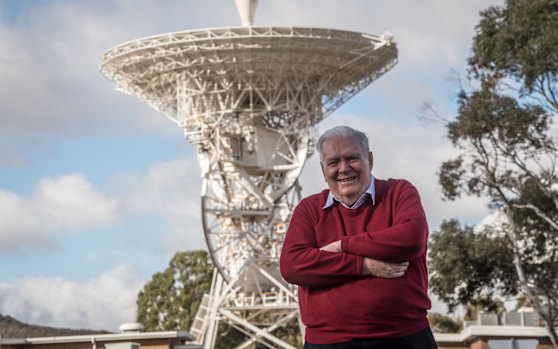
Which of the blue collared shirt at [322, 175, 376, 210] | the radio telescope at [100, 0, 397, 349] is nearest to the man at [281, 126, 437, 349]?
the blue collared shirt at [322, 175, 376, 210]

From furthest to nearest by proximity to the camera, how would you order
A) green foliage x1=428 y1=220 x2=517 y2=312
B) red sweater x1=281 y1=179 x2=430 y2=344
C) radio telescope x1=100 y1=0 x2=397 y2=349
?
radio telescope x1=100 y1=0 x2=397 y2=349 < green foliage x1=428 y1=220 x2=517 y2=312 < red sweater x1=281 y1=179 x2=430 y2=344

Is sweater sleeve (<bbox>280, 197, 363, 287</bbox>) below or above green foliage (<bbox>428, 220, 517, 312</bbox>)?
below

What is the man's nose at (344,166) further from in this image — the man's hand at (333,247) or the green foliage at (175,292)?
the green foliage at (175,292)

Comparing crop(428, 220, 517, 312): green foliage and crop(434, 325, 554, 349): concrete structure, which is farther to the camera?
crop(428, 220, 517, 312): green foliage

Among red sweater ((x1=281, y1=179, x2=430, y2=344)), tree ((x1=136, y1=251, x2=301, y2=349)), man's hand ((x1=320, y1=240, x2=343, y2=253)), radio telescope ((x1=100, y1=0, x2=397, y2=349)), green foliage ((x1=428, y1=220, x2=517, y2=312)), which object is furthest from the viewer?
tree ((x1=136, y1=251, x2=301, y2=349))

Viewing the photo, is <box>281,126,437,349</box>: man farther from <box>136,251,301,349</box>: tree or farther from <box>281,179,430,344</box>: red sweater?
<box>136,251,301,349</box>: tree

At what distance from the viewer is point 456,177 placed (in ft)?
105

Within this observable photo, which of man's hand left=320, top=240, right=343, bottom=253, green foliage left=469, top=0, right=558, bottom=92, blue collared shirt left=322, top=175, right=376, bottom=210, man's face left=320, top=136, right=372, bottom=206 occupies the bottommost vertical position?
man's hand left=320, top=240, right=343, bottom=253

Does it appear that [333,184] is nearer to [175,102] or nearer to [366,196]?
[366,196]

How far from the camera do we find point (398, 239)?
4.91 metres

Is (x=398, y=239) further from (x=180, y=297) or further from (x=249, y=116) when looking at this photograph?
(x=180, y=297)

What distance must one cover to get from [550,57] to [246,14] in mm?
19575

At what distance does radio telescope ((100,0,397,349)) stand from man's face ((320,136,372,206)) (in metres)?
38.7

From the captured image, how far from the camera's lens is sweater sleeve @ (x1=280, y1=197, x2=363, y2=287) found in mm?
4906
